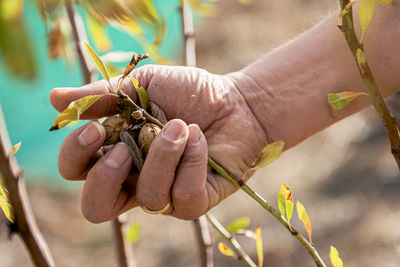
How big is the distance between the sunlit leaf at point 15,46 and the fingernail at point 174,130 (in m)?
0.27

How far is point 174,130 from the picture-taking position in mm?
536

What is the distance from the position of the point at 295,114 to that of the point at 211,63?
2.20 metres

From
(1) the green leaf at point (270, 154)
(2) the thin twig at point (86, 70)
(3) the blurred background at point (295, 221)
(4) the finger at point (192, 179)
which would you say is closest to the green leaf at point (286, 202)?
(1) the green leaf at point (270, 154)

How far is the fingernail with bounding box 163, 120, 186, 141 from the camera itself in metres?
0.53

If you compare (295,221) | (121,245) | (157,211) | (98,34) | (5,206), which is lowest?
(295,221)

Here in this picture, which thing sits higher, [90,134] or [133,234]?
[90,134]

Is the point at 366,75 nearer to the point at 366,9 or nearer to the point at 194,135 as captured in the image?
the point at 366,9

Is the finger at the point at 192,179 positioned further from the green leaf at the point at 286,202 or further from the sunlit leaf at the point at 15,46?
the sunlit leaf at the point at 15,46

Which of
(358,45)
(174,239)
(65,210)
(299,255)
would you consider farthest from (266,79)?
(65,210)

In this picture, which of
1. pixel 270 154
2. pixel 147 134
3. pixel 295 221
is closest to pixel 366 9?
pixel 270 154

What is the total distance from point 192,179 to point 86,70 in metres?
0.29

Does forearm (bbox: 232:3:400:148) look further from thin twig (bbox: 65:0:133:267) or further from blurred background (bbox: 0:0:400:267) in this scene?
blurred background (bbox: 0:0:400:267)

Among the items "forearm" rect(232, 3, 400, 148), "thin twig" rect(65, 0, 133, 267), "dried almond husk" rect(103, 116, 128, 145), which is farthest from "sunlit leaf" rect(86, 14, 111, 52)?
"forearm" rect(232, 3, 400, 148)

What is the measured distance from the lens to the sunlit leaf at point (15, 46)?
228 millimetres
